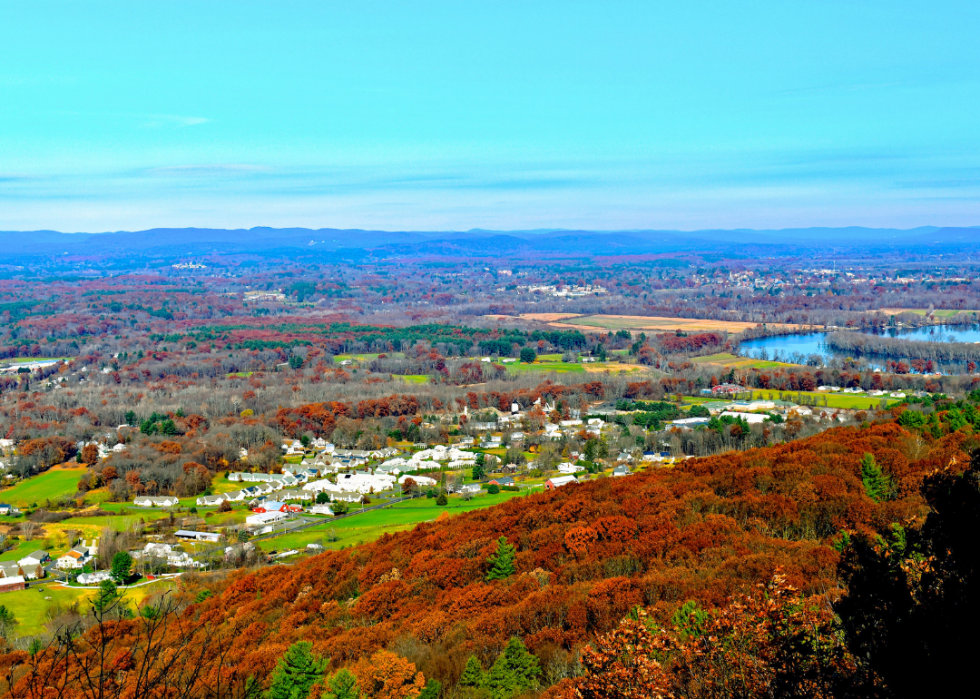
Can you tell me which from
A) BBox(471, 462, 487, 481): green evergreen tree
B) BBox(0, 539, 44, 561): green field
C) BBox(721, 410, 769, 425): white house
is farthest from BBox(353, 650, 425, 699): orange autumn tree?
BBox(721, 410, 769, 425): white house

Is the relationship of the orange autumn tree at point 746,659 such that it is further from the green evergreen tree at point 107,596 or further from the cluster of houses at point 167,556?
the cluster of houses at point 167,556

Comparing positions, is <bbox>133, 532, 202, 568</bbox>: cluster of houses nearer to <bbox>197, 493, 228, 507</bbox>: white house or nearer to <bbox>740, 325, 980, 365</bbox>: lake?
<bbox>197, 493, 228, 507</bbox>: white house

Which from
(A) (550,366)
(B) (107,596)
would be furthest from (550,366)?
(B) (107,596)

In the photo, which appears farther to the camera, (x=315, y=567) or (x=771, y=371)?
(x=771, y=371)

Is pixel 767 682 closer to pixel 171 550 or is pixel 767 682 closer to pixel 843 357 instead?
pixel 171 550

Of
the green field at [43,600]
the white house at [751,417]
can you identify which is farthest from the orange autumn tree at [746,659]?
the white house at [751,417]

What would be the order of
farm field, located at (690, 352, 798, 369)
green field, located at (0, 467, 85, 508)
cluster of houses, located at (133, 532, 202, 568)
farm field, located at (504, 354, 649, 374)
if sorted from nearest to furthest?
cluster of houses, located at (133, 532, 202, 568) → green field, located at (0, 467, 85, 508) → farm field, located at (690, 352, 798, 369) → farm field, located at (504, 354, 649, 374)

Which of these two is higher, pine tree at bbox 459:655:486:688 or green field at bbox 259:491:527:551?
pine tree at bbox 459:655:486:688

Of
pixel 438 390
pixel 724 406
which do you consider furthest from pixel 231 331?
pixel 724 406
